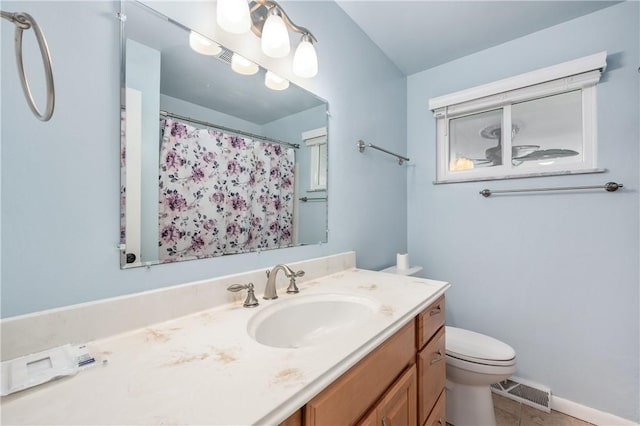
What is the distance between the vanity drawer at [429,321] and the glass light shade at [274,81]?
3.64 feet

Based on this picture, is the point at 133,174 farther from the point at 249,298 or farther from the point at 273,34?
the point at 273,34

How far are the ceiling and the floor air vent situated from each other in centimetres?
226

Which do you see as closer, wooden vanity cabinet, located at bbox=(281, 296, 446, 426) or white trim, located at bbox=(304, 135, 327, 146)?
wooden vanity cabinet, located at bbox=(281, 296, 446, 426)

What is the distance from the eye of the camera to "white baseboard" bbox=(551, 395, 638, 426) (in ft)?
4.78

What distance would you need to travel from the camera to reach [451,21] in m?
1.65

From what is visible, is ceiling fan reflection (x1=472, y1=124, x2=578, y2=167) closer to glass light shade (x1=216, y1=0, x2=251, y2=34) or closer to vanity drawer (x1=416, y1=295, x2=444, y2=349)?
vanity drawer (x1=416, y1=295, x2=444, y2=349)

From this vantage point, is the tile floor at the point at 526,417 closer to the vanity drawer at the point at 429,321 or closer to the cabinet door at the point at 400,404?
the vanity drawer at the point at 429,321

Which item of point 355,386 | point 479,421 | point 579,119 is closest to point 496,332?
point 479,421

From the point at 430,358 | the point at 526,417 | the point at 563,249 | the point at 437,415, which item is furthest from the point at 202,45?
the point at 526,417

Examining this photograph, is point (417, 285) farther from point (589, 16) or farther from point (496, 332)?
point (589, 16)

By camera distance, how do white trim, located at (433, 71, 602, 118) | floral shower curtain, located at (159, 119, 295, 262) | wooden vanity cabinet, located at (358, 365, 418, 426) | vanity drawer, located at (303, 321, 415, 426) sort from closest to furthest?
vanity drawer, located at (303, 321, 415, 426) → wooden vanity cabinet, located at (358, 365, 418, 426) → floral shower curtain, located at (159, 119, 295, 262) → white trim, located at (433, 71, 602, 118)

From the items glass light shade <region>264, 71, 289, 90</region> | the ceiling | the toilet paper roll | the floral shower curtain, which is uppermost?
the ceiling

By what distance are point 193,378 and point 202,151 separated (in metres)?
0.71

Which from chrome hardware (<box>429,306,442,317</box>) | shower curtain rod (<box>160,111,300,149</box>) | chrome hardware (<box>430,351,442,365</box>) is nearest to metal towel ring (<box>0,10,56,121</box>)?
shower curtain rod (<box>160,111,300,149</box>)
